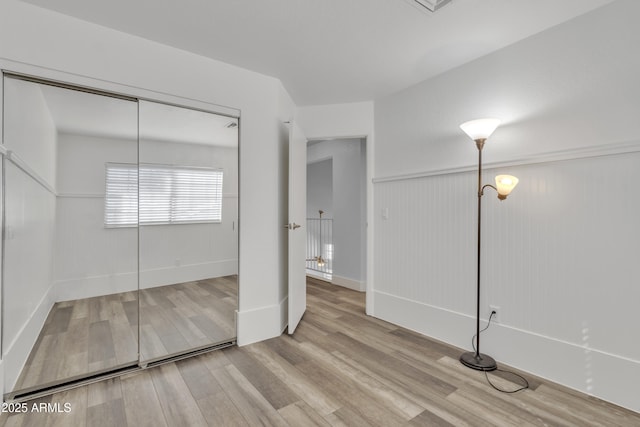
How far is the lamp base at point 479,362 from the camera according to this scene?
2207 mm

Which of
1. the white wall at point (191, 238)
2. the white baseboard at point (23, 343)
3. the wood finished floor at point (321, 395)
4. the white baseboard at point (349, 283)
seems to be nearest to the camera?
the wood finished floor at point (321, 395)

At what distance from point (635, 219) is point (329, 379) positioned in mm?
2114

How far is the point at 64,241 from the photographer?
2.21 meters

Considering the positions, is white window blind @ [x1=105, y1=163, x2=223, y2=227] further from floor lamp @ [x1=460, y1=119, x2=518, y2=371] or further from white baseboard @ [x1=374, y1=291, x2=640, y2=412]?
white baseboard @ [x1=374, y1=291, x2=640, y2=412]

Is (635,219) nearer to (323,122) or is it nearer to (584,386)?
(584,386)

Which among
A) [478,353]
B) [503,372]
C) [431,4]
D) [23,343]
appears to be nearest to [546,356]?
[503,372]

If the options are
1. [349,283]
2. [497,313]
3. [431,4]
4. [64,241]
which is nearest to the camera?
[431,4]

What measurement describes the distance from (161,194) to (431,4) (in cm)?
229

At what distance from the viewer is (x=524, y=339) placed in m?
2.20

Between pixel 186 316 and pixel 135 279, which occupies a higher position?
pixel 135 279

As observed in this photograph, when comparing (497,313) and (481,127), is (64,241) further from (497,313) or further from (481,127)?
(497,313)

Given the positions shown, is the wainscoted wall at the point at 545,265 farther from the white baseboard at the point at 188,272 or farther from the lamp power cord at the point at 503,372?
the white baseboard at the point at 188,272

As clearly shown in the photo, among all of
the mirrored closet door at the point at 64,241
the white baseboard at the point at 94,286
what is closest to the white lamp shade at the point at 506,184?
the mirrored closet door at the point at 64,241

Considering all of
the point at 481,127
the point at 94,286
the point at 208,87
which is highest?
the point at 208,87
